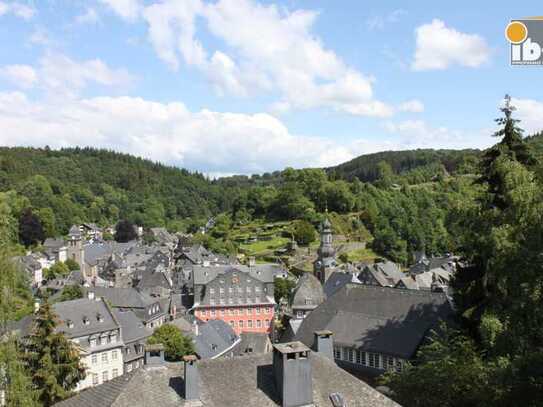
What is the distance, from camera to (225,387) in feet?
66.5

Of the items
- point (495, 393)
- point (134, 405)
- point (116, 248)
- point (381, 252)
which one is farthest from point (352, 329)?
point (116, 248)

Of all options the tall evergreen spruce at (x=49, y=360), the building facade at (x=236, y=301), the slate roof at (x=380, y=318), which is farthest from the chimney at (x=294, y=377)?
the building facade at (x=236, y=301)

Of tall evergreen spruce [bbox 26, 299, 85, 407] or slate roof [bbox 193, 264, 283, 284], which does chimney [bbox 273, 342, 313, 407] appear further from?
slate roof [bbox 193, 264, 283, 284]

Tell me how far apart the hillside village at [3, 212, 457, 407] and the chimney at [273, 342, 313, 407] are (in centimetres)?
9

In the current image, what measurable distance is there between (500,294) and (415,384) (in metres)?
5.25

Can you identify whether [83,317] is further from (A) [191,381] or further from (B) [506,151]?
(B) [506,151]

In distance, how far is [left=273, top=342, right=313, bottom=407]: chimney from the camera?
19859 mm

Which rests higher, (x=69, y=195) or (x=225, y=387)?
(x=69, y=195)

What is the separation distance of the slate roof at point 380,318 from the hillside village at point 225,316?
7 centimetres

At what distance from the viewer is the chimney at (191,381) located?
1930 centimetres

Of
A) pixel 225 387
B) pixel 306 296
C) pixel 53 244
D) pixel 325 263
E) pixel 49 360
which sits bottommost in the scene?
pixel 306 296

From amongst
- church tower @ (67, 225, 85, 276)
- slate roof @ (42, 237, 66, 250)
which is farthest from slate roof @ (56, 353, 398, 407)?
slate roof @ (42, 237, 66, 250)

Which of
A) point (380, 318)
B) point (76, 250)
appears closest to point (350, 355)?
point (380, 318)

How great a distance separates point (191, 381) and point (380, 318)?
16.5 meters
